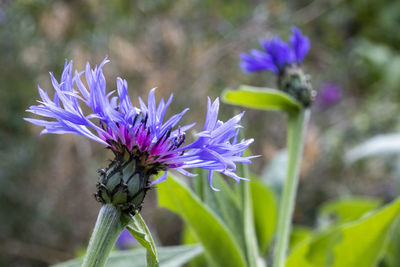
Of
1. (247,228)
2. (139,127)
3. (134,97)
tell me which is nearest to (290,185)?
(247,228)

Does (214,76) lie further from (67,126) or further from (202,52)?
(67,126)

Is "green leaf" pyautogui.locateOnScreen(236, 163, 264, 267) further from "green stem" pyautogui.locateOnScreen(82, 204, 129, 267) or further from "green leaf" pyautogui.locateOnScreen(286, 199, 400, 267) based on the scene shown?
"green stem" pyautogui.locateOnScreen(82, 204, 129, 267)

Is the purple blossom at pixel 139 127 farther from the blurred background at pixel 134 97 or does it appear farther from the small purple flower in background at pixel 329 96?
the small purple flower in background at pixel 329 96

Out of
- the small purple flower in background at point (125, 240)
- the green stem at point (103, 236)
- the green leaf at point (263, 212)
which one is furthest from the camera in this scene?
the small purple flower in background at point (125, 240)

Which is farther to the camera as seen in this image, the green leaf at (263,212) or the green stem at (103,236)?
the green leaf at (263,212)

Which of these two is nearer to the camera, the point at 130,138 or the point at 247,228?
the point at 130,138

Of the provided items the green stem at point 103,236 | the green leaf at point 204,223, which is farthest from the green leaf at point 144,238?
the green leaf at point 204,223

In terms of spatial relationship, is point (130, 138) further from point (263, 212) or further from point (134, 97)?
point (134, 97)
